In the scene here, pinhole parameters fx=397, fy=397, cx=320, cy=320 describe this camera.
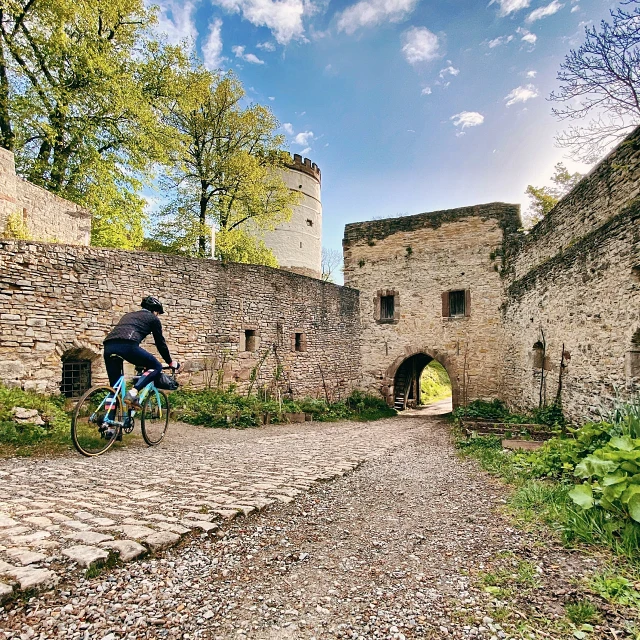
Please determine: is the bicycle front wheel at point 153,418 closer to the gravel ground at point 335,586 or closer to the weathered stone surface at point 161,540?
the gravel ground at point 335,586

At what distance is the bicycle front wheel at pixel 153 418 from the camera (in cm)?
561

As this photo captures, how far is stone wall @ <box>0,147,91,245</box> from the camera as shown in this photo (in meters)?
9.44

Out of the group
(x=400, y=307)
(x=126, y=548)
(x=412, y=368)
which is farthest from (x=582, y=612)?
(x=412, y=368)

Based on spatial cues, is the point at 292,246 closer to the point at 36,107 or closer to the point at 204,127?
the point at 204,127

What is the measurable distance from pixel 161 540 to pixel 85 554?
39 centimetres

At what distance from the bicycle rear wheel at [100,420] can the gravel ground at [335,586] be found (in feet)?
9.08

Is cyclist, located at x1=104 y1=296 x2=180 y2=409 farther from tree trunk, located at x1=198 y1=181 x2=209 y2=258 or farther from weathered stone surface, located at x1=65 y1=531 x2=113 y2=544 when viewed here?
tree trunk, located at x1=198 y1=181 x2=209 y2=258

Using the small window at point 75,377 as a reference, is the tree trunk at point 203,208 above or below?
above

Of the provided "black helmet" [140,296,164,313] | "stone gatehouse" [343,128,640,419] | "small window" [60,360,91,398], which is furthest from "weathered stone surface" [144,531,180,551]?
"small window" [60,360,91,398]

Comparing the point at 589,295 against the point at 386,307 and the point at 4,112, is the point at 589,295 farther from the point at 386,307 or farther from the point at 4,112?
the point at 4,112

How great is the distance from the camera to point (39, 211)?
35.0ft

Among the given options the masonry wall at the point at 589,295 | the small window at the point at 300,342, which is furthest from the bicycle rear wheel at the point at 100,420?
the small window at the point at 300,342

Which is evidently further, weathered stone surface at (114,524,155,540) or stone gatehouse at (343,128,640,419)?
stone gatehouse at (343,128,640,419)

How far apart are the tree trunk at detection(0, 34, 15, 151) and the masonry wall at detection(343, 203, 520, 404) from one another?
11.4 metres
